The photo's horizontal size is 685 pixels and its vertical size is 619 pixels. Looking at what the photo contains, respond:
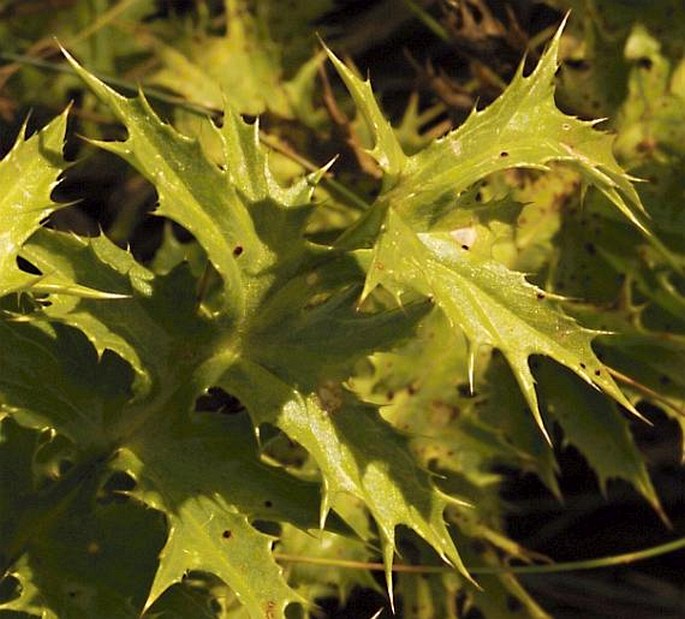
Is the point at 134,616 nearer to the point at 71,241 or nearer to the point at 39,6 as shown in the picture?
the point at 71,241

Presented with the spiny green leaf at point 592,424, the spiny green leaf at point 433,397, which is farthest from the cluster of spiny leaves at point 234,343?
the spiny green leaf at point 592,424

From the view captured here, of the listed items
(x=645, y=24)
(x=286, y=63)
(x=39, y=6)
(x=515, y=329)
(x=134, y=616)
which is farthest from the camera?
(x=39, y=6)

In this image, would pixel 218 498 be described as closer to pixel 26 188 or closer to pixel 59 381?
pixel 59 381

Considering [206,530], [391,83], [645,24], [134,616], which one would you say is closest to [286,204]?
[206,530]

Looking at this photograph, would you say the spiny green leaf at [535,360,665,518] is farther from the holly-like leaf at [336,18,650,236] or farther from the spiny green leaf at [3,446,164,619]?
the spiny green leaf at [3,446,164,619]

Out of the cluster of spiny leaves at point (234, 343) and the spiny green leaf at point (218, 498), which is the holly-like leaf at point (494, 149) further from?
the spiny green leaf at point (218, 498)
